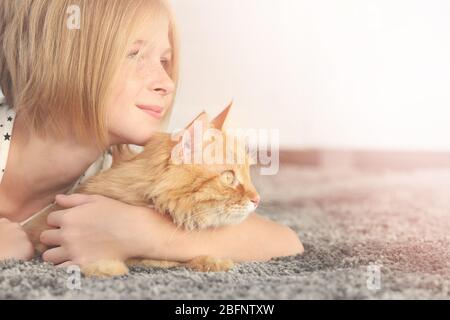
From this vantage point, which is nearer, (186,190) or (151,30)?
(186,190)

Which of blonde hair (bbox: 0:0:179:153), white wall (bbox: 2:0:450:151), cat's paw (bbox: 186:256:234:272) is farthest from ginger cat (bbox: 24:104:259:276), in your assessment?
white wall (bbox: 2:0:450:151)

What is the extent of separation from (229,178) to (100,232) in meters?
0.29

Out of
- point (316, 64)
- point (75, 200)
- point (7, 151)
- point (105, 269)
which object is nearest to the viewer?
point (105, 269)

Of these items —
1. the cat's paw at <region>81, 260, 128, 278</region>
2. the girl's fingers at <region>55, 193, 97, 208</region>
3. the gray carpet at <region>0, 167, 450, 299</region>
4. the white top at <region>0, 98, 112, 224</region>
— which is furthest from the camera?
the white top at <region>0, 98, 112, 224</region>

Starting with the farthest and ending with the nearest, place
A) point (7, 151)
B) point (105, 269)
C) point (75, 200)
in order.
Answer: point (7, 151), point (75, 200), point (105, 269)

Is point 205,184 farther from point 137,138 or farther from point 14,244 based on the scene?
point 14,244

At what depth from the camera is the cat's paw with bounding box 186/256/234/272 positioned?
43.1 inches

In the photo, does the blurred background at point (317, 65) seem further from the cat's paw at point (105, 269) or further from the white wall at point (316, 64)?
the cat's paw at point (105, 269)

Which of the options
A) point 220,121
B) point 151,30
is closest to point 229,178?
point 220,121

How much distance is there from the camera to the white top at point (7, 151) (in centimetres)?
128

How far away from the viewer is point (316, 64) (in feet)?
4.94

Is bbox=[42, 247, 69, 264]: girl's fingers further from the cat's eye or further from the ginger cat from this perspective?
the cat's eye

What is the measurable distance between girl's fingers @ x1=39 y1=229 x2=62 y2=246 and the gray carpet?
0.07 metres
